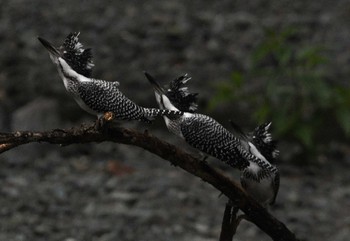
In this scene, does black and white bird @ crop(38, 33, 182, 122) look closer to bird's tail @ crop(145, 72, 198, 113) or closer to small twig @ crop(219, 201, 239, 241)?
bird's tail @ crop(145, 72, 198, 113)

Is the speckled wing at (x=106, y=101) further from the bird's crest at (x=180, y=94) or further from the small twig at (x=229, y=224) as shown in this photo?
the small twig at (x=229, y=224)

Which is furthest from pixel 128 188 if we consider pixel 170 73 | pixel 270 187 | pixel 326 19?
pixel 326 19

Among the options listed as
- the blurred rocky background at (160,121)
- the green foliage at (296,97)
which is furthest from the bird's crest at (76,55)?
the green foliage at (296,97)

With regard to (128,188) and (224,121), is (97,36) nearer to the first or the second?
(224,121)

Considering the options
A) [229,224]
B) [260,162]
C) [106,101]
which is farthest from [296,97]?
[106,101]

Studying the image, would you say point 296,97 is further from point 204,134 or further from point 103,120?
point 103,120
